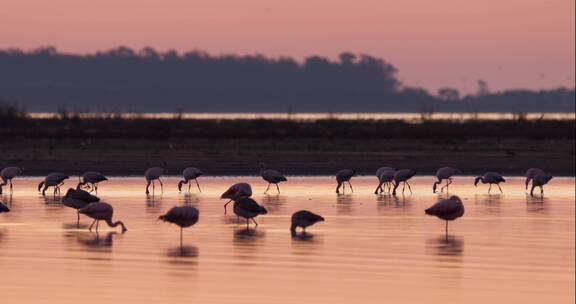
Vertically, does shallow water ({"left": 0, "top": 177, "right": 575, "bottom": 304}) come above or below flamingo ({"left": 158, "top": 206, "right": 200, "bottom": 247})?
below

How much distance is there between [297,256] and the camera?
1562 cm

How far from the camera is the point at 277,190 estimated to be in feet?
91.9

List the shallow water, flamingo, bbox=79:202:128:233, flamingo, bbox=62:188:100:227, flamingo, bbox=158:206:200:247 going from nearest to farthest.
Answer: the shallow water
flamingo, bbox=158:206:200:247
flamingo, bbox=79:202:128:233
flamingo, bbox=62:188:100:227

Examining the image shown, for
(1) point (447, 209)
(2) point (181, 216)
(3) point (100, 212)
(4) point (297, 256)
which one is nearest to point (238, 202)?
(2) point (181, 216)

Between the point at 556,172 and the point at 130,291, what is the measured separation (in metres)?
25.4

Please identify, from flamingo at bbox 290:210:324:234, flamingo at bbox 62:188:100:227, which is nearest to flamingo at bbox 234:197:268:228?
flamingo at bbox 290:210:324:234

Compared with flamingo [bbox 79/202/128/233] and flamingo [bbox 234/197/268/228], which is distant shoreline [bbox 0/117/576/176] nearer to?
flamingo [bbox 234/197/268/228]

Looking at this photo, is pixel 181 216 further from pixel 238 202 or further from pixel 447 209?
pixel 447 209

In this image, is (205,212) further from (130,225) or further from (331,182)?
(331,182)

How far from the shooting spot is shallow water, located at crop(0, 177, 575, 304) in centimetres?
1261

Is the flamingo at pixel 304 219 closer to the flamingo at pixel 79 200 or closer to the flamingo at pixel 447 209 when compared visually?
the flamingo at pixel 447 209

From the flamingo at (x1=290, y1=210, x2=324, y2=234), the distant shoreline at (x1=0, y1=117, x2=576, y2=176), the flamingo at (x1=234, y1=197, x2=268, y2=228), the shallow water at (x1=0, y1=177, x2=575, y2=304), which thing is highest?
the distant shoreline at (x1=0, y1=117, x2=576, y2=176)

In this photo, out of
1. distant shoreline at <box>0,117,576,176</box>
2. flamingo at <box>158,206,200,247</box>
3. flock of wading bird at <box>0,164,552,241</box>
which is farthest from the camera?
distant shoreline at <box>0,117,576,176</box>

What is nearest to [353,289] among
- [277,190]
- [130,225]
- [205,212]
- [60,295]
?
[60,295]
